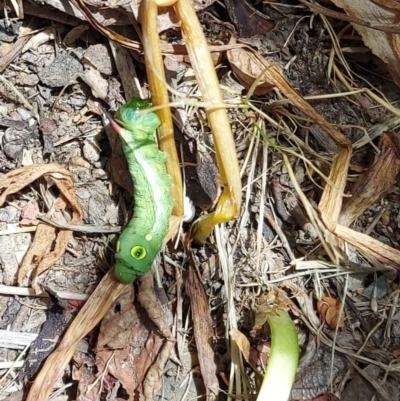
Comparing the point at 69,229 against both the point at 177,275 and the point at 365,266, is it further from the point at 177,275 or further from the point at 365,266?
the point at 365,266

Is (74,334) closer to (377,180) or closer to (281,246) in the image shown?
(281,246)

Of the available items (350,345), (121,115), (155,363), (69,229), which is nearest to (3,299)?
(69,229)

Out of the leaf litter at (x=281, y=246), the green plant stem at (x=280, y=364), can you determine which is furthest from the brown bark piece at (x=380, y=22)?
the green plant stem at (x=280, y=364)

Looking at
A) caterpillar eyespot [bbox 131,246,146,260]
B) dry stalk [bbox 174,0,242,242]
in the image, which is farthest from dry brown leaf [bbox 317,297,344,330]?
caterpillar eyespot [bbox 131,246,146,260]

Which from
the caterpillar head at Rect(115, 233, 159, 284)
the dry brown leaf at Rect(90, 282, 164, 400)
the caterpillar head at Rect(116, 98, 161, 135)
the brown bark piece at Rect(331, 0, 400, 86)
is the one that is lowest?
the dry brown leaf at Rect(90, 282, 164, 400)

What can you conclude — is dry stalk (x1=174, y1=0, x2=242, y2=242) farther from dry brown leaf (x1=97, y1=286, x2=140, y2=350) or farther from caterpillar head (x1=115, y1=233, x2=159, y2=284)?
dry brown leaf (x1=97, y1=286, x2=140, y2=350)

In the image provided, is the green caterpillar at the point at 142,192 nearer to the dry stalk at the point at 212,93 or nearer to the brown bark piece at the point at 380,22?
the dry stalk at the point at 212,93
